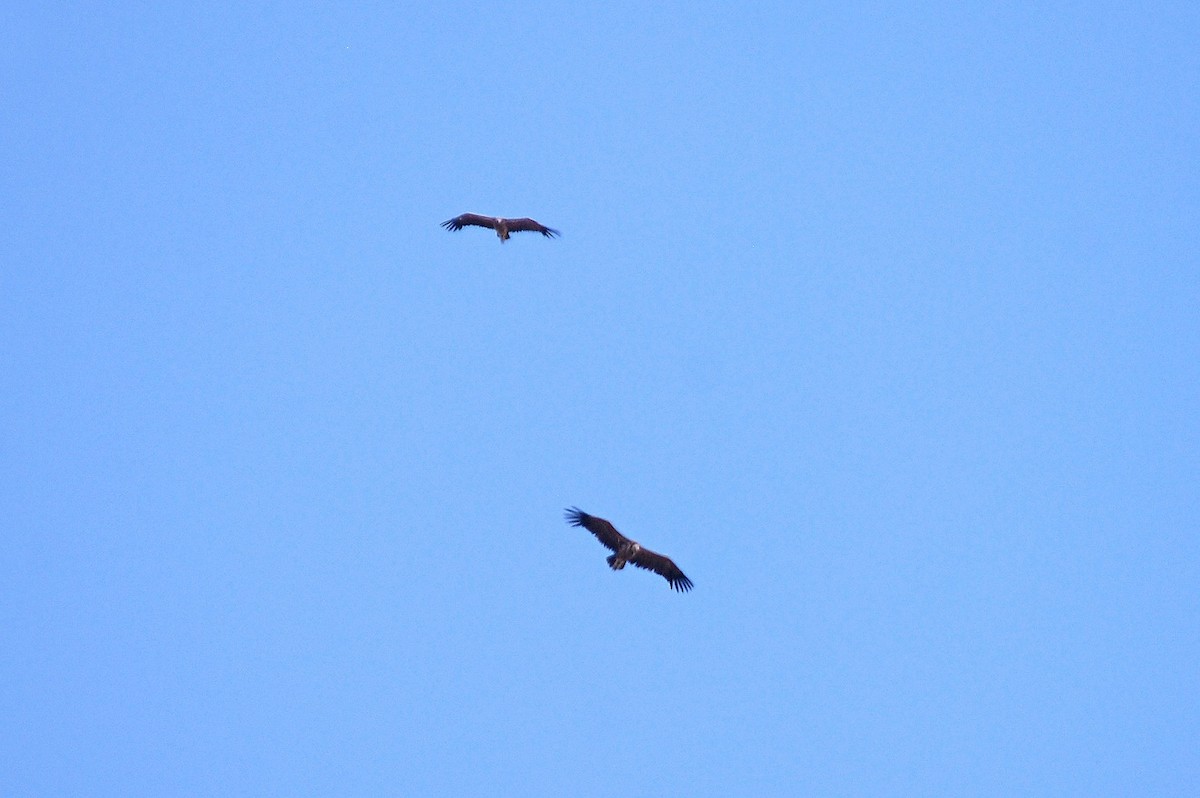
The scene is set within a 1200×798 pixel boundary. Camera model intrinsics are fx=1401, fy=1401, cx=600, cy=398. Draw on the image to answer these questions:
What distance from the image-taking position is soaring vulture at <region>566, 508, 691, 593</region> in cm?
3022

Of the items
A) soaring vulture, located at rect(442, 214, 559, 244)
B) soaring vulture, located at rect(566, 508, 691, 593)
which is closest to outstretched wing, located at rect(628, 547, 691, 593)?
soaring vulture, located at rect(566, 508, 691, 593)

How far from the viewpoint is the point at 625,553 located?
30844 mm

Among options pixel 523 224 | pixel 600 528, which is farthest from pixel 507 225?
pixel 600 528

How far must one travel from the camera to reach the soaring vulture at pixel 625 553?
99.1 feet

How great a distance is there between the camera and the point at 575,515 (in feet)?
99.0

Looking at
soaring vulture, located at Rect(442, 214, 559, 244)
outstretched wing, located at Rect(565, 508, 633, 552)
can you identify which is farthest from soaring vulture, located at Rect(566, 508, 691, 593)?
soaring vulture, located at Rect(442, 214, 559, 244)

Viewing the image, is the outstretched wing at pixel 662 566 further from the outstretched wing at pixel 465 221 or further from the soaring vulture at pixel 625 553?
the outstretched wing at pixel 465 221

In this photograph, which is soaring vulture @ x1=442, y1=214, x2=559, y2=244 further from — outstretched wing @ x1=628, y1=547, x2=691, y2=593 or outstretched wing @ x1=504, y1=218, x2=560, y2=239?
outstretched wing @ x1=628, y1=547, x2=691, y2=593

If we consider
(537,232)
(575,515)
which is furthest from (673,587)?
(537,232)

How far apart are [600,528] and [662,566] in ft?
6.04

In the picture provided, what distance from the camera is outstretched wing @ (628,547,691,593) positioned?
102ft

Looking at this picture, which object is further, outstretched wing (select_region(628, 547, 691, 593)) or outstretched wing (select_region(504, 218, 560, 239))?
outstretched wing (select_region(504, 218, 560, 239))

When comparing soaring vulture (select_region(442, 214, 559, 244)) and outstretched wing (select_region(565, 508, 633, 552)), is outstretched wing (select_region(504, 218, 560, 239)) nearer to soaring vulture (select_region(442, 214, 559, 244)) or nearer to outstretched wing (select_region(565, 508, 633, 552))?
soaring vulture (select_region(442, 214, 559, 244))

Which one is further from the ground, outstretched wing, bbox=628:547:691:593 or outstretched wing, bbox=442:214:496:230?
outstretched wing, bbox=442:214:496:230
